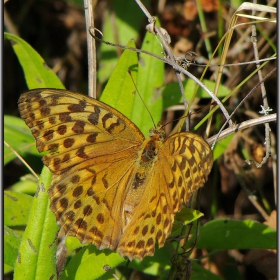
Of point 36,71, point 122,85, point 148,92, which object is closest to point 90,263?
point 122,85

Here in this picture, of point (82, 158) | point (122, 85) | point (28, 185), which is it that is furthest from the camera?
point (28, 185)

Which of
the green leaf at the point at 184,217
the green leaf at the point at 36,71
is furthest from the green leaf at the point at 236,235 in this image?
the green leaf at the point at 36,71

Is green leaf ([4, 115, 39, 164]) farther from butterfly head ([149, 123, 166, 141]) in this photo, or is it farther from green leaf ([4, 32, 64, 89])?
butterfly head ([149, 123, 166, 141])

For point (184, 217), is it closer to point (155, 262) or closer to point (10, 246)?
point (155, 262)

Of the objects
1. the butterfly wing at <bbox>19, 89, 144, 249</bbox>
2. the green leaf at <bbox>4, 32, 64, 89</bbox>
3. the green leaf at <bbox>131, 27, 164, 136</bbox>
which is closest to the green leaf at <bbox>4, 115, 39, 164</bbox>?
the green leaf at <bbox>4, 32, 64, 89</bbox>

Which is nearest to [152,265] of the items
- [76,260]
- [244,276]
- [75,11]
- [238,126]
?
[76,260]

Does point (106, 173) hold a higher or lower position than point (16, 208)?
higher

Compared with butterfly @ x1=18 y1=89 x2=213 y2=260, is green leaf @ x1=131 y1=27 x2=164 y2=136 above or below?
above
